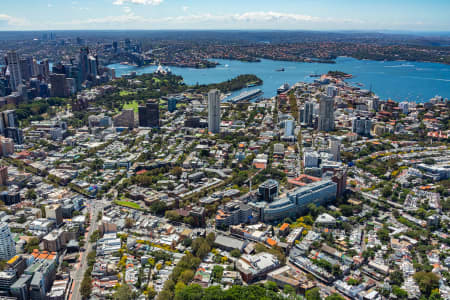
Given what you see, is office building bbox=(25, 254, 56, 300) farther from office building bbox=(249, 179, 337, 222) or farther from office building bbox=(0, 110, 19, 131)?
office building bbox=(0, 110, 19, 131)

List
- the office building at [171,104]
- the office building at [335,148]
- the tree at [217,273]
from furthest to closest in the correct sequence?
the office building at [171,104], the office building at [335,148], the tree at [217,273]

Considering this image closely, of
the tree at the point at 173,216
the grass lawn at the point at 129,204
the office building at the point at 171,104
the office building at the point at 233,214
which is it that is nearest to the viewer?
the office building at the point at 233,214

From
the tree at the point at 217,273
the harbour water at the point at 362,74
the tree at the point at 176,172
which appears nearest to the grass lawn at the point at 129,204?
the tree at the point at 176,172

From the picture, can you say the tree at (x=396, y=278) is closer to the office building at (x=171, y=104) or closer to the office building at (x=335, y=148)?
the office building at (x=335, y=148)

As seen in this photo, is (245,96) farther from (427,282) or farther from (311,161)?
(427,282)

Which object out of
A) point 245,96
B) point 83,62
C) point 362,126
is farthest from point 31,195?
point 83,62

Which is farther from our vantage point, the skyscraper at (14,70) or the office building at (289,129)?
the skyscraper at (14,70)

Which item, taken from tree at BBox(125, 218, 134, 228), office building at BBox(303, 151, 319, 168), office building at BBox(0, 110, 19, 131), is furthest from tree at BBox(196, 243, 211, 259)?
office building at BBox(0, 110, 19, 131)
